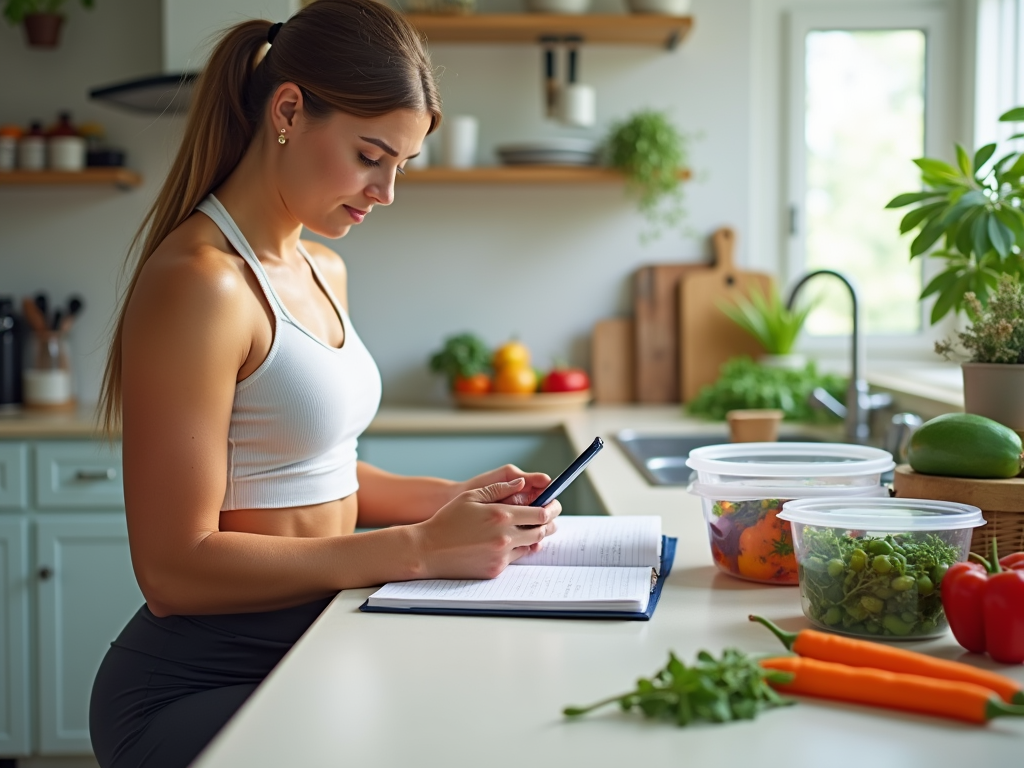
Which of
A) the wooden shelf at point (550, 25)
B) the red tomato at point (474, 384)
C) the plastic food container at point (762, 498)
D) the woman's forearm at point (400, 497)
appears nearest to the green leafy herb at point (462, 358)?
the red tomato at point (474, 384)

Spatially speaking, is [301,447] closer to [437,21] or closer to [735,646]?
[735,646]

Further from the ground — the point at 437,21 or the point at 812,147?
the point at 437,21

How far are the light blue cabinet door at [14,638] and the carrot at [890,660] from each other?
93.9 inches

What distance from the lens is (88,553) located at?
2.79 m

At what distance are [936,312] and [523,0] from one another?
2056 mm

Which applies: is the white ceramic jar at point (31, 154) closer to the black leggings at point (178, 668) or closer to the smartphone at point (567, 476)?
the black leggings at point (178, 668)

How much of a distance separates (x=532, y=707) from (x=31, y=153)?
2.96 metres

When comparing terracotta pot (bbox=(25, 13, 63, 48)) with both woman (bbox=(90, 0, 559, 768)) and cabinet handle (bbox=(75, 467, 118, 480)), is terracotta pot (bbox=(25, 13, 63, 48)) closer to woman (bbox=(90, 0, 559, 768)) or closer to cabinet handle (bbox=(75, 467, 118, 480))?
cabinet handle (bbox=(75, 467, 118, 480))

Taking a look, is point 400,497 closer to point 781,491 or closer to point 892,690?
point 781,491

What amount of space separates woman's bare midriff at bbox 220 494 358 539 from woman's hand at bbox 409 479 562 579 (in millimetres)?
201

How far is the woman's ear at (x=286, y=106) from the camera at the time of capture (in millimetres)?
1362

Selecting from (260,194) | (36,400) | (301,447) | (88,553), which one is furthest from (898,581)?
(36,400)

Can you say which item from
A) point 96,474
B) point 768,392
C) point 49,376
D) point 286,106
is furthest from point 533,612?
point 49,376

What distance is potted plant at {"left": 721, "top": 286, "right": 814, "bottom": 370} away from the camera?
3.17 meters
